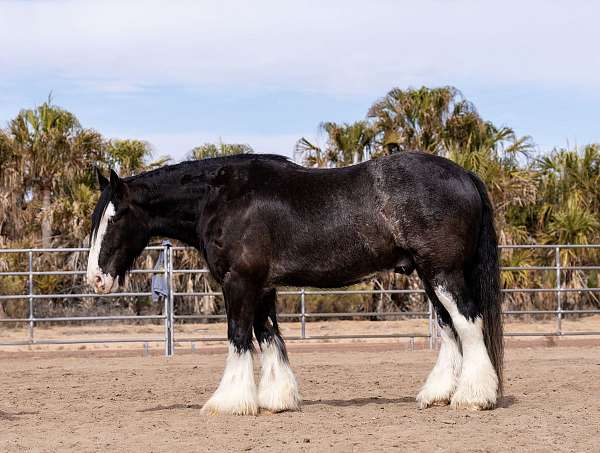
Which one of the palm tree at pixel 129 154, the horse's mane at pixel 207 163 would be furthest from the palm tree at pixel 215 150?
the horse's mane at pixel 207 163

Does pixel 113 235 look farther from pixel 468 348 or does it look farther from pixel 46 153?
pixel 46 153

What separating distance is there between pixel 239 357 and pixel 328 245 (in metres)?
1.04

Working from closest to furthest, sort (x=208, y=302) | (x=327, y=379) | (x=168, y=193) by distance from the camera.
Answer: (x=168, y=193) < (x=327, y=379) < (x=208, y=302)

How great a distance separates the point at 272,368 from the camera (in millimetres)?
7008

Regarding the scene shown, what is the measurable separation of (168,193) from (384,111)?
13.1 m

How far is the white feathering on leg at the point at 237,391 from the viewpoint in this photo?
673 centimetres

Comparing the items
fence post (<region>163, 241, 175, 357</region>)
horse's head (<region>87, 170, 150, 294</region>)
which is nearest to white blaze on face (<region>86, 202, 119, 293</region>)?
horse's head (<region>87, 170, 150, 294</region>)

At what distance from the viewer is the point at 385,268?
6879 mm

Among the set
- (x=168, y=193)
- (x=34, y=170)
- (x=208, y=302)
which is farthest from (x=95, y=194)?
(x=168, y=193)

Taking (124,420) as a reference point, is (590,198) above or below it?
above

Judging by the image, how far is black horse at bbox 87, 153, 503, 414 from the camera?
672 centimetres

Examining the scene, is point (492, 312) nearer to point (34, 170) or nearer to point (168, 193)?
point (168, 193)

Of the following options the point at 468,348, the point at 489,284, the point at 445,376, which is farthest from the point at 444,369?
the point at 489,284

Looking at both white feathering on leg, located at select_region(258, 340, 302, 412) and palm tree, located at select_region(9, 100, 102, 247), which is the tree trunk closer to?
palm tree, located at select_region(9, 100, 102, 247)
